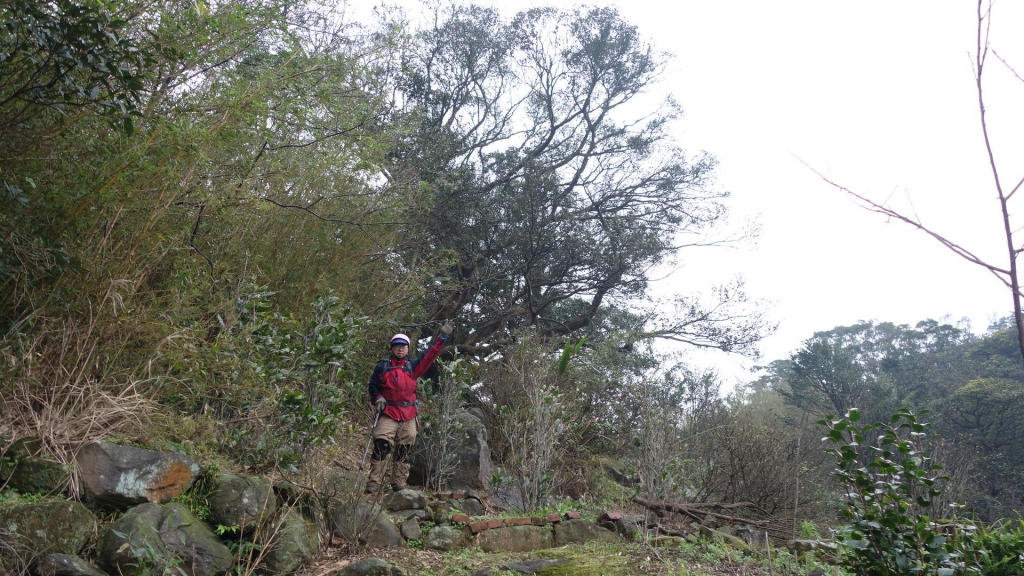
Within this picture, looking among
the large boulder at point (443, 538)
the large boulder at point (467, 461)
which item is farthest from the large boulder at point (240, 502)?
the large boulder at point (467, 461)

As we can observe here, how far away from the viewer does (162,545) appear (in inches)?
135

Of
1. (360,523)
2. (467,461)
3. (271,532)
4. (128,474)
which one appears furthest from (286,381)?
(467,461)

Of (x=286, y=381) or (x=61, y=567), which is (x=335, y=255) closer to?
(x=286, y=381)

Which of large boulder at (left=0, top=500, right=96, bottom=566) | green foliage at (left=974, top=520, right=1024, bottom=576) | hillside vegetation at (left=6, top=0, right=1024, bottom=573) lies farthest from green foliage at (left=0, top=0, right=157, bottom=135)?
green foliage at (left=974, top=520, right=1024, bottom=576)

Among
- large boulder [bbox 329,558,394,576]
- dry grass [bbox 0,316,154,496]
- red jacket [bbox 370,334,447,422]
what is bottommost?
large boulder [bbox 329,558,394,576]

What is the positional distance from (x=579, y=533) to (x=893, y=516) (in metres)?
2.72

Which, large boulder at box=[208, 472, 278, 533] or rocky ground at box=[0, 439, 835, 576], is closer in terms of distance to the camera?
rocky ground at box=[0, 439, 835, 576]

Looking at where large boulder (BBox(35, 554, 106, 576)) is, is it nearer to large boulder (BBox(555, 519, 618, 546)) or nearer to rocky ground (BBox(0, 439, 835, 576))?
rocky ground (BBox(0, 439, 835, 576))

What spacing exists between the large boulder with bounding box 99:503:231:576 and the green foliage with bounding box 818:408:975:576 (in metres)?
3.14

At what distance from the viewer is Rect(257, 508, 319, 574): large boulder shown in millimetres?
3828

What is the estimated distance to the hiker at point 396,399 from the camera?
20.4 feet

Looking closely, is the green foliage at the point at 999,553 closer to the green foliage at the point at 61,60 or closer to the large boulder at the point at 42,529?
the large boulder at the point at 42,529

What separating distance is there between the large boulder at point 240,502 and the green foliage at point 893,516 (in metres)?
3.03

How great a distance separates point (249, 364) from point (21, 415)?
1349 millimetres
